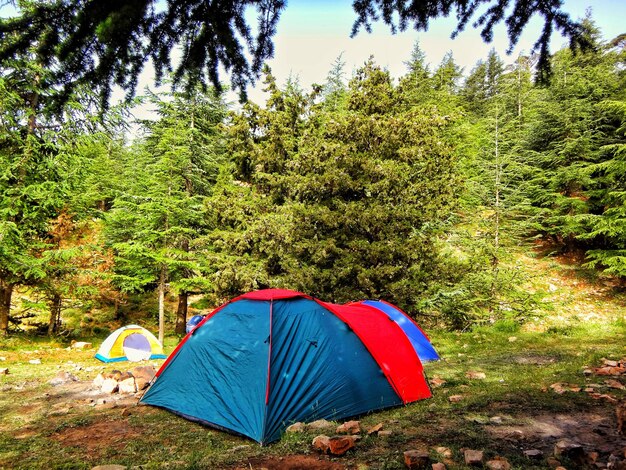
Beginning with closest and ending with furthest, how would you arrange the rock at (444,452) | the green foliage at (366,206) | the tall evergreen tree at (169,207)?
1. the rock at (444,452)
2. the green foliage at (366,206)
3. the tall evergreen tree at (169,207)

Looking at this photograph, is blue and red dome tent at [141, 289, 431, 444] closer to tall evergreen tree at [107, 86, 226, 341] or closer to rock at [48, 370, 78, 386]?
rock at [48, 370, 78, 386]

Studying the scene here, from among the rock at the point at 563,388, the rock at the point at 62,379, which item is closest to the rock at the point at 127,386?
the rock at the point at 62,379

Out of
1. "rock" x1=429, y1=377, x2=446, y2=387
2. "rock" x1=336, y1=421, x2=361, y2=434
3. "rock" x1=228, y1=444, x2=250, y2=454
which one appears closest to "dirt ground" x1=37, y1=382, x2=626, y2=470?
"rock" x1=228, y1=444, x2=250, y2=454

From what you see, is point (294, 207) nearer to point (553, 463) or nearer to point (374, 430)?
point (374, 430)

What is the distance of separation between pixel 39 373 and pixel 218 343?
250 inches

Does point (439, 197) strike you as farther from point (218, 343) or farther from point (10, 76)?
point (10, 76)

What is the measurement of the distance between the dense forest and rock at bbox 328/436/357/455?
9.03m

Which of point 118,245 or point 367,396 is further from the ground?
point 118,245

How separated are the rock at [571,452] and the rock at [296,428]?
2766 mm

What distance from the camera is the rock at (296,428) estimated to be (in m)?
4.59

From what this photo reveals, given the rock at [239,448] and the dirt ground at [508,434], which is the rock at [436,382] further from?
the rock at [239,448]

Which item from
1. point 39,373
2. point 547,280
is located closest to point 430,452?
point 39,373

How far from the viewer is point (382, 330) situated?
6.62 meters

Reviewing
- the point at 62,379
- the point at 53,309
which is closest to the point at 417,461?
the point at 62,379
